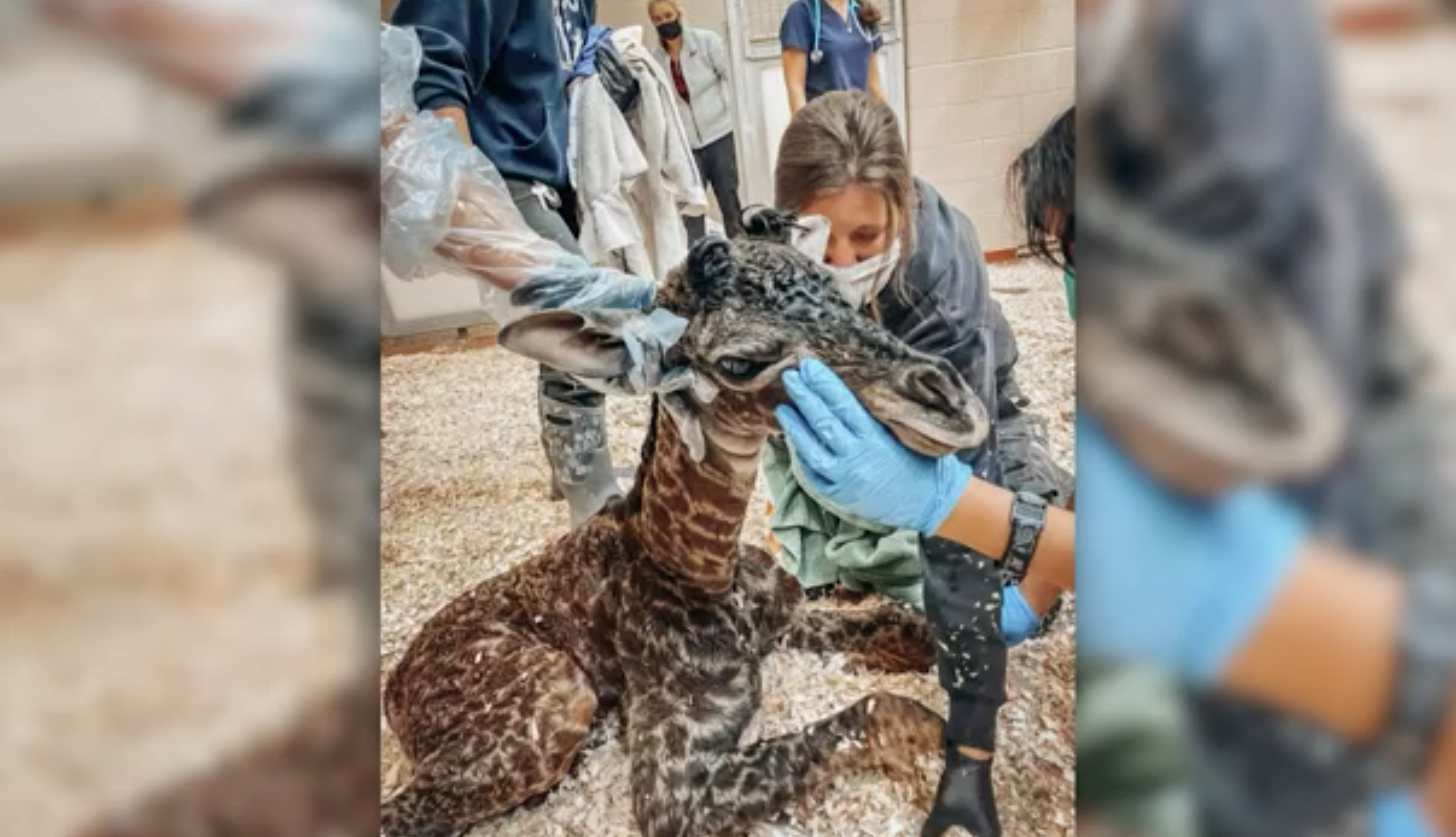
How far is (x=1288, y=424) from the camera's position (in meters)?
0.47

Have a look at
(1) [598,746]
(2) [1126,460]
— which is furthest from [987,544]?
(1) [598,746]

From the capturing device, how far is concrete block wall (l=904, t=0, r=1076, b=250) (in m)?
0.73

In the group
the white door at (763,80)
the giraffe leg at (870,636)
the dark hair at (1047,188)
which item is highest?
the white door at (763,80)

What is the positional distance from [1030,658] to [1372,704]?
351 millimetres

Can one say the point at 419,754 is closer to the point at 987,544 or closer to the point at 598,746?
the point at 598,746

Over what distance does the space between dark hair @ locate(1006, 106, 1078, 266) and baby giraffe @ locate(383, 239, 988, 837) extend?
0.12 metres

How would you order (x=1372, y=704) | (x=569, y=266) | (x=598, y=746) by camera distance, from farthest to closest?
(x=598, y=746) < (x=569, y=266) < (x=1372, y=704)

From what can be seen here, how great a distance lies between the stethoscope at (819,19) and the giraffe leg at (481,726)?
1.86ft

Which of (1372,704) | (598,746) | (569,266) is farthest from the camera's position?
(598,746)

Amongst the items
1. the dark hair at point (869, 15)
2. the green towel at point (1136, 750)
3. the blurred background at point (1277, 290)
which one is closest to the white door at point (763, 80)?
the dark hair at point (869, 15)

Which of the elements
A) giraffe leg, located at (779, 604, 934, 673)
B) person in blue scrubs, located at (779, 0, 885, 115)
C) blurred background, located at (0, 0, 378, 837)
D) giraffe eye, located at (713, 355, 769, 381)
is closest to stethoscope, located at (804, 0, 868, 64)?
person in blue scrubs, located at (779, 0, 885, 115)

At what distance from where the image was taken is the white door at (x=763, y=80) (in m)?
0.76

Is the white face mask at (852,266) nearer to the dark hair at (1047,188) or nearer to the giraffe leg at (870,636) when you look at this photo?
the dark hair at (1047,188)

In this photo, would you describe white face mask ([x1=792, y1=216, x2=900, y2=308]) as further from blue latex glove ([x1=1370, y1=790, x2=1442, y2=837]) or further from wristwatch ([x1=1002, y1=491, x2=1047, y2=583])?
blue latex glove ([x1=1370, y1=790, x2=1442, y2=837])
